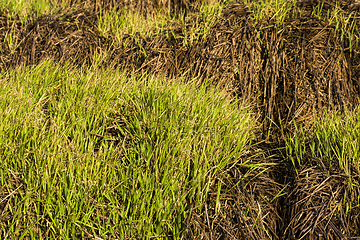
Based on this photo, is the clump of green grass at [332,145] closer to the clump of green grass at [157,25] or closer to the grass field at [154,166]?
the grass field at [154,166]

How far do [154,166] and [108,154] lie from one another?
0.28 metres

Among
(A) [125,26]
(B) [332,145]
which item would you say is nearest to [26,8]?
(A) [125,26]

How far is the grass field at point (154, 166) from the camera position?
159 centimetres

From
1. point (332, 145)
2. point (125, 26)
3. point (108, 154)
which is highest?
point (125, 26)

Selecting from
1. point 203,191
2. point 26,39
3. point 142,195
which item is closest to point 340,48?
point 203,191

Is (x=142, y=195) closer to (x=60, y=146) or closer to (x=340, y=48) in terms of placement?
(x=60, y=146)

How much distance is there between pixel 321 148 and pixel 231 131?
593mm

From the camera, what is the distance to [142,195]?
161 cm

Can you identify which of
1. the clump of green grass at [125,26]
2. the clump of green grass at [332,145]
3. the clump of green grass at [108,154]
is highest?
the clump of green grass at [125,26]

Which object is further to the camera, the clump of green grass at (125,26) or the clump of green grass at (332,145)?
the clump of green grass at (125,26)

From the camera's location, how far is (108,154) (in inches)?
69.4

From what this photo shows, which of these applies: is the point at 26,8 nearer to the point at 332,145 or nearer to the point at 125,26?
the point at 125,26

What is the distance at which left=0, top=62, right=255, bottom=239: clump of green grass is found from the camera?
1573 millimetres

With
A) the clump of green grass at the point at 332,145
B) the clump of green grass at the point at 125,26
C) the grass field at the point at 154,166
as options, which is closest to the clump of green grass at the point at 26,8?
the clump of green grass at the point at 125,26
